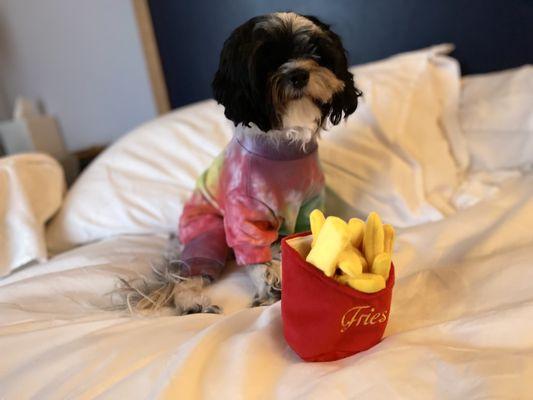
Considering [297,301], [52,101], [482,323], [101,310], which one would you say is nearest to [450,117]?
[482,323]

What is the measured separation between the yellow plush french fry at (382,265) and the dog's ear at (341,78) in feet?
1.25

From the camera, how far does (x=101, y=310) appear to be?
903 millimetres

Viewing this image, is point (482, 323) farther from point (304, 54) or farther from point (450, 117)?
point (450, 117)

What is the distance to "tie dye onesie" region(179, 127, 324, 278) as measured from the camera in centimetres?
94

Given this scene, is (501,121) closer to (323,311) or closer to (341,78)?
(341,78)

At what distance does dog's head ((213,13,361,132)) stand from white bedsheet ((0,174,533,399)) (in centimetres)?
37

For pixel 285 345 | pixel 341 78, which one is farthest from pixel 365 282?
pixel 341 78

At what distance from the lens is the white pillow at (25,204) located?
117 centimetres

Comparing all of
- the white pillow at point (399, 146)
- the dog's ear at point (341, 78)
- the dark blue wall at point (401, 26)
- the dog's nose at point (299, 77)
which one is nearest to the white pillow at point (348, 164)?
the white pillow at point (399, 146)

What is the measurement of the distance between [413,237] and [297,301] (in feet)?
1.44

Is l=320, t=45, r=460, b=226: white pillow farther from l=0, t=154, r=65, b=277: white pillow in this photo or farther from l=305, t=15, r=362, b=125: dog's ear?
l=0, t=154, r=65, b=277: white pillow

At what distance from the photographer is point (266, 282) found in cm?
92

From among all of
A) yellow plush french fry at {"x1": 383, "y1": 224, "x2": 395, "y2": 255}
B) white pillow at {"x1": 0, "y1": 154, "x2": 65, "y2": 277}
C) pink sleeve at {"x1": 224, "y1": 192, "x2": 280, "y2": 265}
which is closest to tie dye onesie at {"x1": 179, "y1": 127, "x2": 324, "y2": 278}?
pink sleeve at {"x1": 224, "y1": 192, "x2": 280, "y2": 265}

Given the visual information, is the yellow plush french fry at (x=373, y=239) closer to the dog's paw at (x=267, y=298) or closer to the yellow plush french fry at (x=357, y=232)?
the yellow plush french fry at (x=357, y=232)
